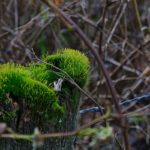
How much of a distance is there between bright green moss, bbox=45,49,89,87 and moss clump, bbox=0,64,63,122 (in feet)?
0.43

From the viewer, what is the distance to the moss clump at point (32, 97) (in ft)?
5.91

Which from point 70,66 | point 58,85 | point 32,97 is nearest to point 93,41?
point 70,66

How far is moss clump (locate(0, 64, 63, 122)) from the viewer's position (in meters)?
1.80

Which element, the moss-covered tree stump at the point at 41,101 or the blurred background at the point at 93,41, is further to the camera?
the blurred background at the point at 93,41

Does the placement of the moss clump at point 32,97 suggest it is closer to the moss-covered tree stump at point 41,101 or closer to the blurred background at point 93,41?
the moss-covered tree stump at point 41,101

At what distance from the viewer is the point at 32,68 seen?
6.98ft

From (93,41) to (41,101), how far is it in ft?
12.4

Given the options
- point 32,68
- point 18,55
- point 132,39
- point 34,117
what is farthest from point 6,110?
point 132,39

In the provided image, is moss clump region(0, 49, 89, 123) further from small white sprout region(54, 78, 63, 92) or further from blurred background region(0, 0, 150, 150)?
blurred background region(0, 0, 150, 150)

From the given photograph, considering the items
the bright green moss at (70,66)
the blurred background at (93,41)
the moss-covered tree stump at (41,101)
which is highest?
the blurred background at (93,41)

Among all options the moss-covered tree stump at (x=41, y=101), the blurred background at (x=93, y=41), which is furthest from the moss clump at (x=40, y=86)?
the blurred background at (x=93, y=41)

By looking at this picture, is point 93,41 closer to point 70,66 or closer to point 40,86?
point 70,66

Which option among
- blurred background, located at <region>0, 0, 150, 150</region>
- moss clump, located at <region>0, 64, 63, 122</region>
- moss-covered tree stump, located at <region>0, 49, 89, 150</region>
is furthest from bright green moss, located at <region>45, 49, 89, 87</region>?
blurred background, located at <region>0, 0, 150, 150</region>

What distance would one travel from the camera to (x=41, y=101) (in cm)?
182
